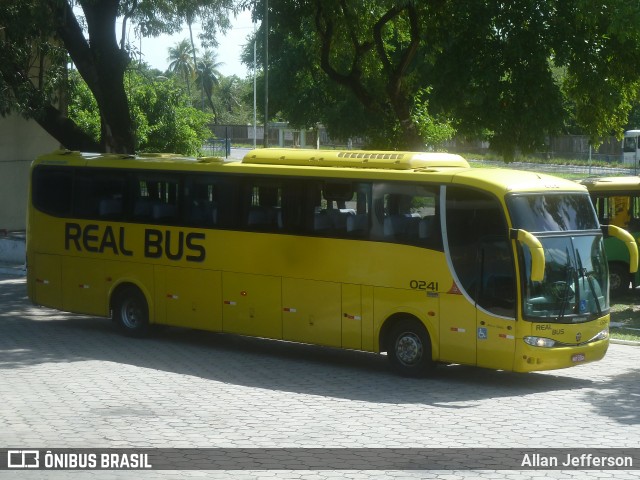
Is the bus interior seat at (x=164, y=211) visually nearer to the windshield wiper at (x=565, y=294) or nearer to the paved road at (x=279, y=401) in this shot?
the paved road at (x=279, y=401)

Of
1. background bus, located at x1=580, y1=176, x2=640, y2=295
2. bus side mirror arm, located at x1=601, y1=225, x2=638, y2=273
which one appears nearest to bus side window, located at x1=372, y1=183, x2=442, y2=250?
bus side mirror arm, located at x1=601, y1=225, x2=638, y2=273

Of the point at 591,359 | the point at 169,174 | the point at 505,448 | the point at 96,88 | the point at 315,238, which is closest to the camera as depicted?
the point at 505,448

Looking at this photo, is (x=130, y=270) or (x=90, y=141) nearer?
(x=130, y=270)

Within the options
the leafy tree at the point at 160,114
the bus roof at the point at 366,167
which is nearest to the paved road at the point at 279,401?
the bus roof at the point at 366,167

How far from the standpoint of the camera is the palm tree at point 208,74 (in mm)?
135875

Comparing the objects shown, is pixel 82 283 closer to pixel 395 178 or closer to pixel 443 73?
pixel 395 178

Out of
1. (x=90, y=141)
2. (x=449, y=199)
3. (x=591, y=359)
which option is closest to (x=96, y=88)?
(x=90, y=141)

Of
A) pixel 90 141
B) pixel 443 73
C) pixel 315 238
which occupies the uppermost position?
pixel 443 73

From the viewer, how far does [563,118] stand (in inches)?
1041

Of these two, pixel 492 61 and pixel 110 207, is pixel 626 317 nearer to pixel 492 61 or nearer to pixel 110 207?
pixel 492 61

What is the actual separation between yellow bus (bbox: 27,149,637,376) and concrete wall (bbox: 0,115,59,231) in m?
14.6

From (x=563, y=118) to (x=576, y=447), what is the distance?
16.9 metres

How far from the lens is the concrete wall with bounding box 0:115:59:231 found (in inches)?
1352

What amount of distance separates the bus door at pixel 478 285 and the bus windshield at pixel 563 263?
0.92 feet
